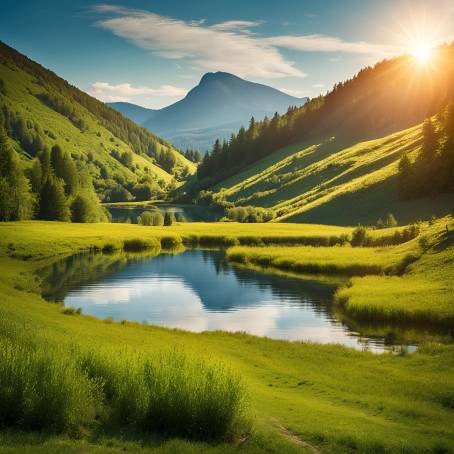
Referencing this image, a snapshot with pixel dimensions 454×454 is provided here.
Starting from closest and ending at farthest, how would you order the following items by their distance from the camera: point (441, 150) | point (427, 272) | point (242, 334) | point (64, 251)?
point (242, 334) < point (427, 272) < point (64, 251) < point (441, 150)

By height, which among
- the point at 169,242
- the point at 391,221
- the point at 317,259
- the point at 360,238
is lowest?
the point at 169,242

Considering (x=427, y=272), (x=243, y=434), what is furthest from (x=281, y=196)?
(x=243, y=434)

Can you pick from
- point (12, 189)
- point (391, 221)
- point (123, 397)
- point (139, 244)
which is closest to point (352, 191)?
point (391, 221)

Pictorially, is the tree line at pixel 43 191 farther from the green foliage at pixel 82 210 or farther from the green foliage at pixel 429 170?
the green foliage at pixel 429 170

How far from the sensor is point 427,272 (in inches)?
2336

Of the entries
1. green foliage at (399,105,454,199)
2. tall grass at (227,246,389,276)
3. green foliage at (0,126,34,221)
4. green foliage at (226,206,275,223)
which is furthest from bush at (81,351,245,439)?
green foliage at (226,206,275,223)

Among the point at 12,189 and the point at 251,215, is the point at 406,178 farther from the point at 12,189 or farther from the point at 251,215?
the point at 12,189

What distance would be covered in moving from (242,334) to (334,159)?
157 metres

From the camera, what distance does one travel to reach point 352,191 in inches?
5753

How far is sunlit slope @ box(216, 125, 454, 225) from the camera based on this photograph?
12544 cm

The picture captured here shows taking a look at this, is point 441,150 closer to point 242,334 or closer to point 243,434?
point 242,334

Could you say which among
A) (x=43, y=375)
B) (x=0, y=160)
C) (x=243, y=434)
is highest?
(x=0, y=160)

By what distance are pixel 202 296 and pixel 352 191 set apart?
289ft

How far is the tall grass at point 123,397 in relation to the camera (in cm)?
1798
